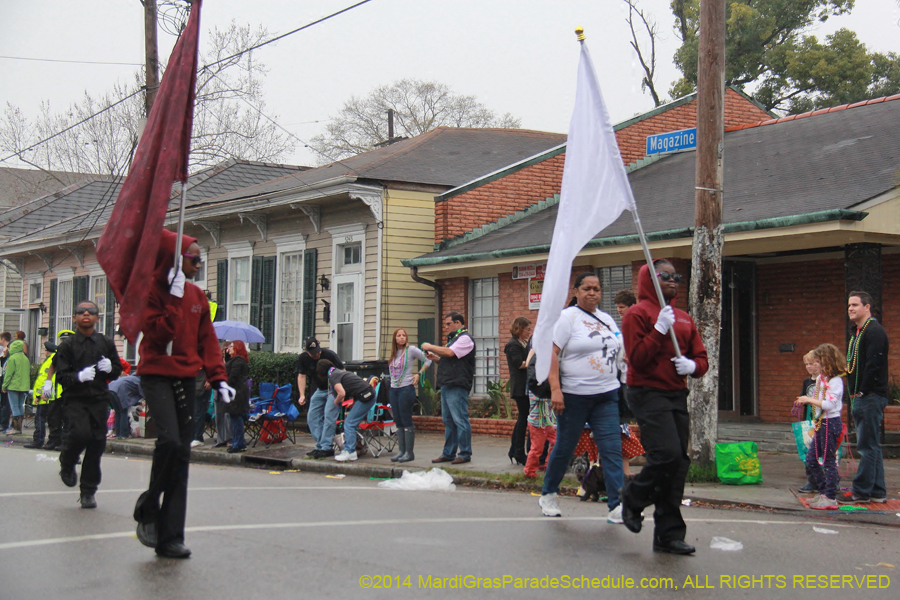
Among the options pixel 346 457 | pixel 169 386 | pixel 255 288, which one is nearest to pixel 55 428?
pixel 346 457

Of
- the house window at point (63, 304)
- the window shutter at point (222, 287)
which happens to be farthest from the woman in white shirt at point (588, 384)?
the house window at point (63, 304)

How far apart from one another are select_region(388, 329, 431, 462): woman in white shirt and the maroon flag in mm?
6157

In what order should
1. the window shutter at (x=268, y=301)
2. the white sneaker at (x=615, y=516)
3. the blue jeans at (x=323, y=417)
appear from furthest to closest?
the window shutter at (x=268, y=301) → the blue jeans at (x=323, y=417) → the white sneaker at (x=615, y=516)

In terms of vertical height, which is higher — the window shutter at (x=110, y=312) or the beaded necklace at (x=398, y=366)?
the window shutter at (x=110, y=312)

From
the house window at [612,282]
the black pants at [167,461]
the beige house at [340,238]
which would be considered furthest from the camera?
the beige house at [340,238]

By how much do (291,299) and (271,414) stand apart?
7.34 meters

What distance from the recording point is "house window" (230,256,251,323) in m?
23.2

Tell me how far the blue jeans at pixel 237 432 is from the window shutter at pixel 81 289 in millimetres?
16336

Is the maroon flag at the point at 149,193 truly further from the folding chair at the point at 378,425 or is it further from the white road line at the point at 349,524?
A: the folding chair at the point at 378,425

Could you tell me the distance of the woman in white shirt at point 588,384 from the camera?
23.7 feet

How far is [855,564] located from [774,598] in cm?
130

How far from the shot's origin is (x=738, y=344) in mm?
15414

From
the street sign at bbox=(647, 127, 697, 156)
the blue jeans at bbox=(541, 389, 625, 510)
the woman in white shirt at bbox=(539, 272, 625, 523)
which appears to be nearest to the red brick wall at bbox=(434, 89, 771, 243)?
the street sign at bbox=(647, 127, 697, 156)

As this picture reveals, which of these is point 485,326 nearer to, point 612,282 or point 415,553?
point 612,282
